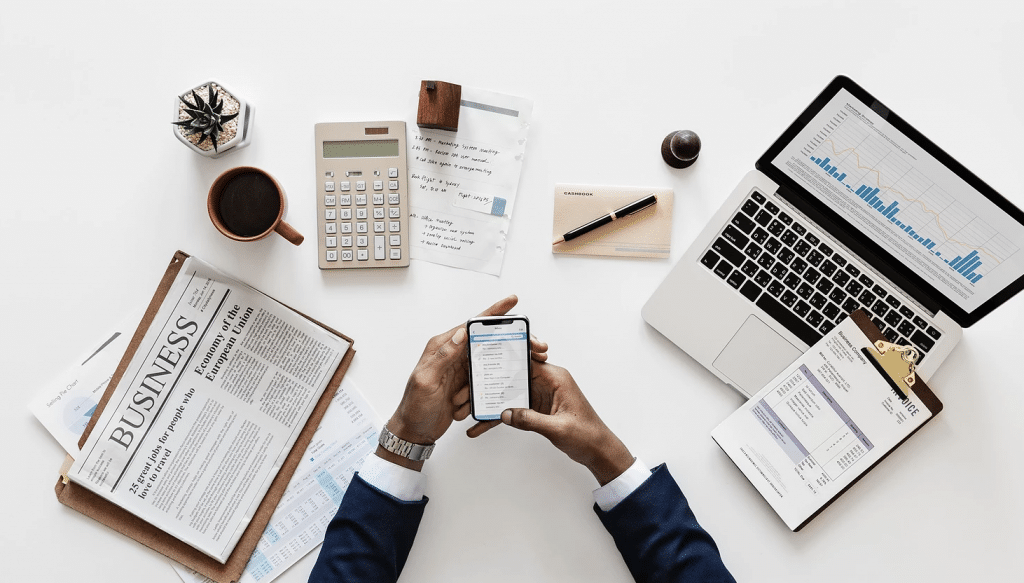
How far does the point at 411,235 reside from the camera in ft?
3.23

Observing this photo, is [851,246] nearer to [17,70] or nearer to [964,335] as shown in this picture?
[964,335]

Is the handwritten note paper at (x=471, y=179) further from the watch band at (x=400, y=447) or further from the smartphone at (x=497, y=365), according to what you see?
the watch band at (x=400, y=447)

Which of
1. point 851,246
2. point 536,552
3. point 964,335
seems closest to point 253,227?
point 536,552

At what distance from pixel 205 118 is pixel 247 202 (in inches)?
5.7

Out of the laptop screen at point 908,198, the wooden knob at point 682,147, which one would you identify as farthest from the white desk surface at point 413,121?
the laptop screen at point 908,198

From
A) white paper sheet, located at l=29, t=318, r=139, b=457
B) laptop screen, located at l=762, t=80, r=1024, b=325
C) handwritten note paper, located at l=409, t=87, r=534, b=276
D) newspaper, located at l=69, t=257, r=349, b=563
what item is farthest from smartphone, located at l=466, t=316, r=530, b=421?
white paper sheet, located at l=29, t=318, r=139, b=457

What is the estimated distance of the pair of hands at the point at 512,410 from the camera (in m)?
0.87

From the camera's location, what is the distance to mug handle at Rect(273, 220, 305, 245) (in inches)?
35.6

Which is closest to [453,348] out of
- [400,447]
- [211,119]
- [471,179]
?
[400,447]

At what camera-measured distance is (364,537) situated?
0.89m

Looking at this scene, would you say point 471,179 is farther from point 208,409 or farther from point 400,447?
point 208,409

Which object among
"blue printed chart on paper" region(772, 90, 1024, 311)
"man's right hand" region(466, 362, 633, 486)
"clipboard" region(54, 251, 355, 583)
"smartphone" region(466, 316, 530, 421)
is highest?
"blue printed chart on paper" region(772, 90, 1024, 311)

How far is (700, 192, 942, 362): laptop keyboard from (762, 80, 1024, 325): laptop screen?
2.1 inches

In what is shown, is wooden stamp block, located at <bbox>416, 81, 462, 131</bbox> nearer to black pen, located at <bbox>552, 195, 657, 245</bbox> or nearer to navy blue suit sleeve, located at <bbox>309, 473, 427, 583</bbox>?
black pen, located at <bbox>552, 195, 657, 245</bbox>
